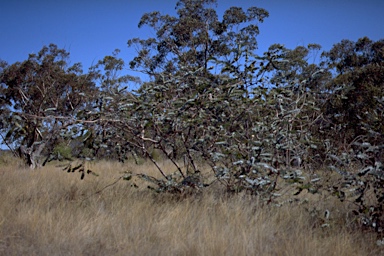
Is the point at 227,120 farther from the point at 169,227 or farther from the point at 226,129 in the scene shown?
the point at 169,227

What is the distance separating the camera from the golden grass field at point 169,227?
155 inches

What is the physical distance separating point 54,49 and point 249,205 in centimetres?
1705

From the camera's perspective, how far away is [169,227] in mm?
4547

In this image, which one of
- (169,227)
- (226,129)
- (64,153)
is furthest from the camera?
(64,153)

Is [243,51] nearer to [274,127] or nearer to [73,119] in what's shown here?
[274,127]

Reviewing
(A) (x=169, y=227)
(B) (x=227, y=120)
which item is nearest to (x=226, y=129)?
(B) (x=227, y=120)

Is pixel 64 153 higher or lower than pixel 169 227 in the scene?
higher

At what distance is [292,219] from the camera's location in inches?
198

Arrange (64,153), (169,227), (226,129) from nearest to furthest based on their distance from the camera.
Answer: (169,227) → (226,129) → (64,153)

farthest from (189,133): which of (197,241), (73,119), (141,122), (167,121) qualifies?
(197,241)

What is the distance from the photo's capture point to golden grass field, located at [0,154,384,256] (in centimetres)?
393

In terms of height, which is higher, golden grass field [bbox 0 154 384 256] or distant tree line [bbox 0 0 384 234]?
distant tree line [bbox 0 0 384 234]

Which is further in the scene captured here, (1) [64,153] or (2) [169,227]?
(1) [64,153]

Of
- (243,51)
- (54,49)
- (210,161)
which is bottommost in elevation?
(210,161)
